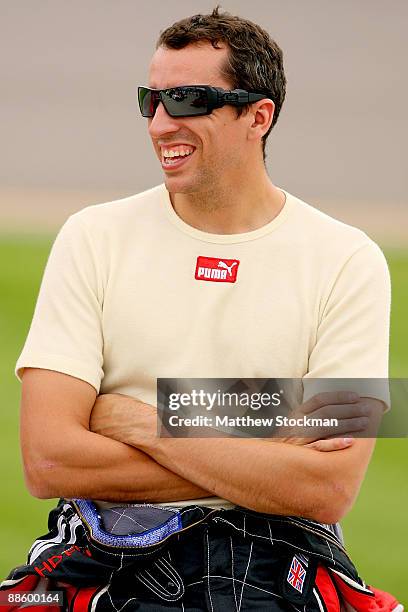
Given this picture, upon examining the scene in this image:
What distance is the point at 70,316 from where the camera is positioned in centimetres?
284

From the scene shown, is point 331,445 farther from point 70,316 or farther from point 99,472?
point 70,316

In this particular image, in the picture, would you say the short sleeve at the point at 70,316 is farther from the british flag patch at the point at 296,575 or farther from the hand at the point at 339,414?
the british flag patch at the point at 296,575

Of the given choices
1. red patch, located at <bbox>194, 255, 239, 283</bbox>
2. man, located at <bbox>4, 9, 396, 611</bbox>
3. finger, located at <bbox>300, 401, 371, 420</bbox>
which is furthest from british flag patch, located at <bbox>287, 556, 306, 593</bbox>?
red patch, located at <bbox>194, 255, 239, 283</bbox>

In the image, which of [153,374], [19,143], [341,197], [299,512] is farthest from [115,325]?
[19,143]

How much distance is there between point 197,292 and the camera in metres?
2.90

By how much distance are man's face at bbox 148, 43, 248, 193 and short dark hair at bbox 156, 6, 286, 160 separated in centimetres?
2

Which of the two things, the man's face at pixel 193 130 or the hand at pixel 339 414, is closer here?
the hand at pixel 339 414

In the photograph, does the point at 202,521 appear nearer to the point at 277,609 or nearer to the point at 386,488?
the point at 277,609

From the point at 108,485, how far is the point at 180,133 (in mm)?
890

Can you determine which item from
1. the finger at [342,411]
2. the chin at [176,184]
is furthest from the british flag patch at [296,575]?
the chin at [176,184]

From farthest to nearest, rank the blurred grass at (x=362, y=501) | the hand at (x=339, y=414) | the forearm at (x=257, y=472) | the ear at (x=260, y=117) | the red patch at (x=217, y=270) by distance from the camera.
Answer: the blurred grass at (x=362, y=501) → the ear at (x=260, y=117) → the red patch at (x=217, y=270) → the hand at (x=339, y=414) → the forearm at (x=257, y=472)

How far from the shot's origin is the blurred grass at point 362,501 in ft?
14.6

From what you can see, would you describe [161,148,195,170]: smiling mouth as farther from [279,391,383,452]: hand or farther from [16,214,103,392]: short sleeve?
[279,391,383,452]: hand

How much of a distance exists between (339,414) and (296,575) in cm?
39
